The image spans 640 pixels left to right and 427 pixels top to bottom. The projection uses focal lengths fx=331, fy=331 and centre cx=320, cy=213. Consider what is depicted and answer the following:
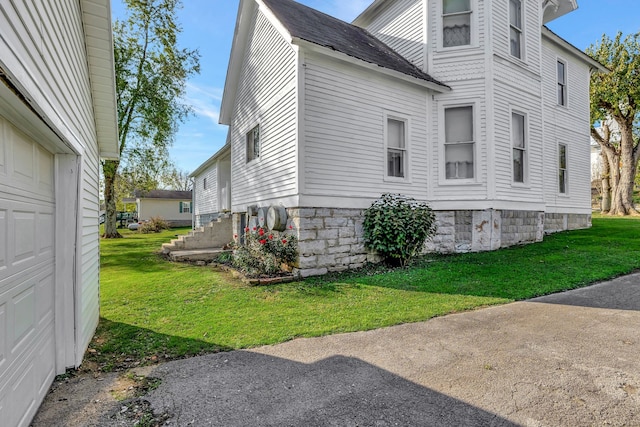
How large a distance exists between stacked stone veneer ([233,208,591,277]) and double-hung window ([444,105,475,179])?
1179 mm

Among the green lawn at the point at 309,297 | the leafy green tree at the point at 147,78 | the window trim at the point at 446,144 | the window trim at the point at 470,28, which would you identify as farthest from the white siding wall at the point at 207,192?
the window trim at the point at 470,28

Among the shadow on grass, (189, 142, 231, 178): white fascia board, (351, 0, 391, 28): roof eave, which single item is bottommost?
the shadow on grass

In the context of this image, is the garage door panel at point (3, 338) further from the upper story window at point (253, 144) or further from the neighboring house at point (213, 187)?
the neighboring house at point (213, 187)

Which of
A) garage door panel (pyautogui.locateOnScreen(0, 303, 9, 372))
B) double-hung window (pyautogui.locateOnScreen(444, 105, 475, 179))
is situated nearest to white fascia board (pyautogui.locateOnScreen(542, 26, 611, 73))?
double-hung window (pyautogui.locateOnScreen(444, 105, 475, 179))

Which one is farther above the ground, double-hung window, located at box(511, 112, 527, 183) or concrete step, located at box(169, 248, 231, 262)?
double-hung window, located at box(511, 112, 527, 183)

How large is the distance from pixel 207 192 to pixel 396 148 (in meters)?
14.1

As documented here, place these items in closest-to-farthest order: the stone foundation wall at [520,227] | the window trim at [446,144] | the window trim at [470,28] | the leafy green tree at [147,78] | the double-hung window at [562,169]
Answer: the window trim at [446,144]
the window trim at [470,28]
the stone foundation wall at [520,227]
the double-hung window at [562,169]
the leafy green tree at [147,78]

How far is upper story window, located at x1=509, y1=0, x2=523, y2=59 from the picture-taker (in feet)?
32.8

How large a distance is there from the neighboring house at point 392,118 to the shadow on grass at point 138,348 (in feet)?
11.5

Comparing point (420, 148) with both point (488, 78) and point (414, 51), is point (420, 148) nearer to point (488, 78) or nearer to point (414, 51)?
point (488, 78)

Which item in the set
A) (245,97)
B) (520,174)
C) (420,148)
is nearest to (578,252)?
(520,174)

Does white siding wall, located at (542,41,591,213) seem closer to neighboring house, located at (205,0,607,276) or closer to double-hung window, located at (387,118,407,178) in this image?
neighboring house, located at (205,0,607,276)

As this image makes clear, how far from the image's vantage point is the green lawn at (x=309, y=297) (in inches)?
166

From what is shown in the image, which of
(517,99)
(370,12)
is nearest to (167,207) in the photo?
(370,12)
